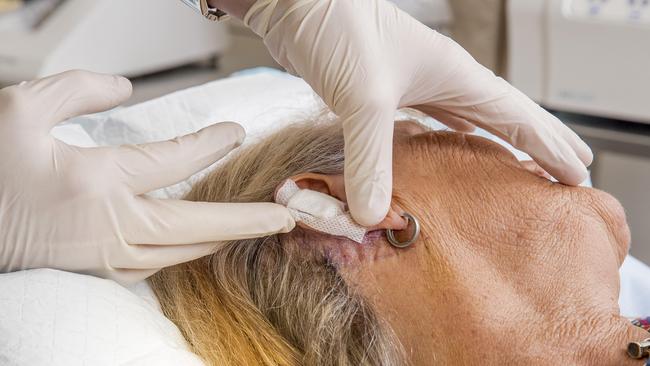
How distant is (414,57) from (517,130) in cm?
23

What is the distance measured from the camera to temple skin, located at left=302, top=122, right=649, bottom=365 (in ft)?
3.75

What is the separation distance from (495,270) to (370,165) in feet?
0.84

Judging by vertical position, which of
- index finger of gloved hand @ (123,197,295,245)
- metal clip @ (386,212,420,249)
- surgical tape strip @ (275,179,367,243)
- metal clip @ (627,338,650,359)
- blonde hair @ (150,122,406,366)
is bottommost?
metal clip @ (627,338,650,359)

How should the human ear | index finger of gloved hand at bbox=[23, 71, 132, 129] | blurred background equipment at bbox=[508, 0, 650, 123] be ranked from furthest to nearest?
blurred background equipment at bbox=[508, 0, 650, 123] → the human ear → index finger of gloved hand at bbox=[23, 71, 132, 129]

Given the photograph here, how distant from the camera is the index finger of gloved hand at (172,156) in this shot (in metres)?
1.13

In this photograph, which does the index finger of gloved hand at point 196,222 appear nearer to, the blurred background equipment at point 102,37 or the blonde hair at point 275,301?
the blonde hair at point 275,301

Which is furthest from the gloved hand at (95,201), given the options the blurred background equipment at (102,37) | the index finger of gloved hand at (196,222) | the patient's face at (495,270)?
the blurred background equipment at (102,37)

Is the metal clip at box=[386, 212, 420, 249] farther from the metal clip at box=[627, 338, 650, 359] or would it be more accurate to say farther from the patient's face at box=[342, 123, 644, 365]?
the metal clip at box=[627, 338, 650, 359]

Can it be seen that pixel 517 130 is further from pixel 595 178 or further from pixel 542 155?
pixel 595 178

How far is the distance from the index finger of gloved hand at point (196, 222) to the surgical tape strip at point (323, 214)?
42mm

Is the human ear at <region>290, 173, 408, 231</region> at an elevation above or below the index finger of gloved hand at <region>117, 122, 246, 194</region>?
below

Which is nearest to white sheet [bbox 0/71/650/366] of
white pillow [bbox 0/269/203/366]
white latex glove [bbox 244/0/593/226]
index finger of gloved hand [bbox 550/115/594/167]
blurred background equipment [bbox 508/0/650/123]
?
white pillow [bbox 0/269/203/366]

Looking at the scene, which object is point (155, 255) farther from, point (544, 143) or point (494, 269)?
point (544, 143)

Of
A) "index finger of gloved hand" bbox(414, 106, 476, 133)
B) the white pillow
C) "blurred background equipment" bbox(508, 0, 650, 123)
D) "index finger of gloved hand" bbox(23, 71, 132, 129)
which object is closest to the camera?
the white pillow
